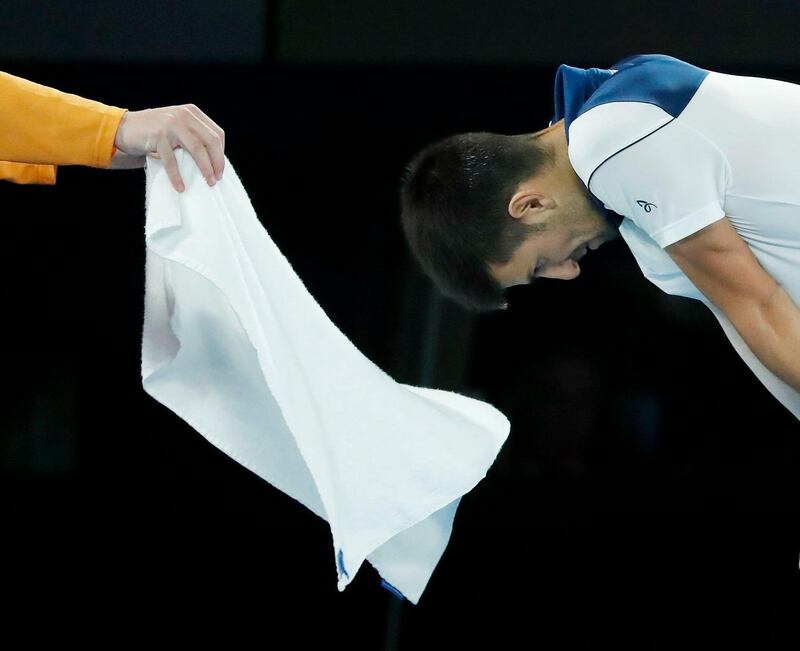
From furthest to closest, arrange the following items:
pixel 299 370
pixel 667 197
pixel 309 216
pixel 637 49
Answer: pixel 309 216, pixel 637 49, pixel 299 370, pixel 667 197

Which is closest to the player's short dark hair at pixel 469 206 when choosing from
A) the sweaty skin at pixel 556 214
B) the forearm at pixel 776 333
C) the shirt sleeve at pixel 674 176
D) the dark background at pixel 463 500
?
the sweaty skin at pixel 556 214

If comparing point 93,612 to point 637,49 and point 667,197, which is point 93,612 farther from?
point 667,197

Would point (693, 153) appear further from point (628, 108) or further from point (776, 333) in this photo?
point (776, 333)

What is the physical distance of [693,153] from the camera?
39.6 inches

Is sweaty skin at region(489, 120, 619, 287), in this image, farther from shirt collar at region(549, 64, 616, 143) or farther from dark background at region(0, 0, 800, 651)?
dark background at region(0, 0, 800, 651)

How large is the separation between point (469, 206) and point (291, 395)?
0.27 m

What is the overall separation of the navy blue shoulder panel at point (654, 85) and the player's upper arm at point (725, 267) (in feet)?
0.39


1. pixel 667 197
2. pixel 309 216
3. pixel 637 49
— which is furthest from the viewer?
pixel 309 216

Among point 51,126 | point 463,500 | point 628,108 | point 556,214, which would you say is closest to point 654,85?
point 628,108

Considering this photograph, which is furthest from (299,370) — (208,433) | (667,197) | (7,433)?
(7,433)

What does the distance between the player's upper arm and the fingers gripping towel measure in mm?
334

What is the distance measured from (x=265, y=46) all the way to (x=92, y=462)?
3.01 ft

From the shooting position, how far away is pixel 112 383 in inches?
86.4

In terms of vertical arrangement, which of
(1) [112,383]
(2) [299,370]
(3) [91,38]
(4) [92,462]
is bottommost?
(4) [92,462]
